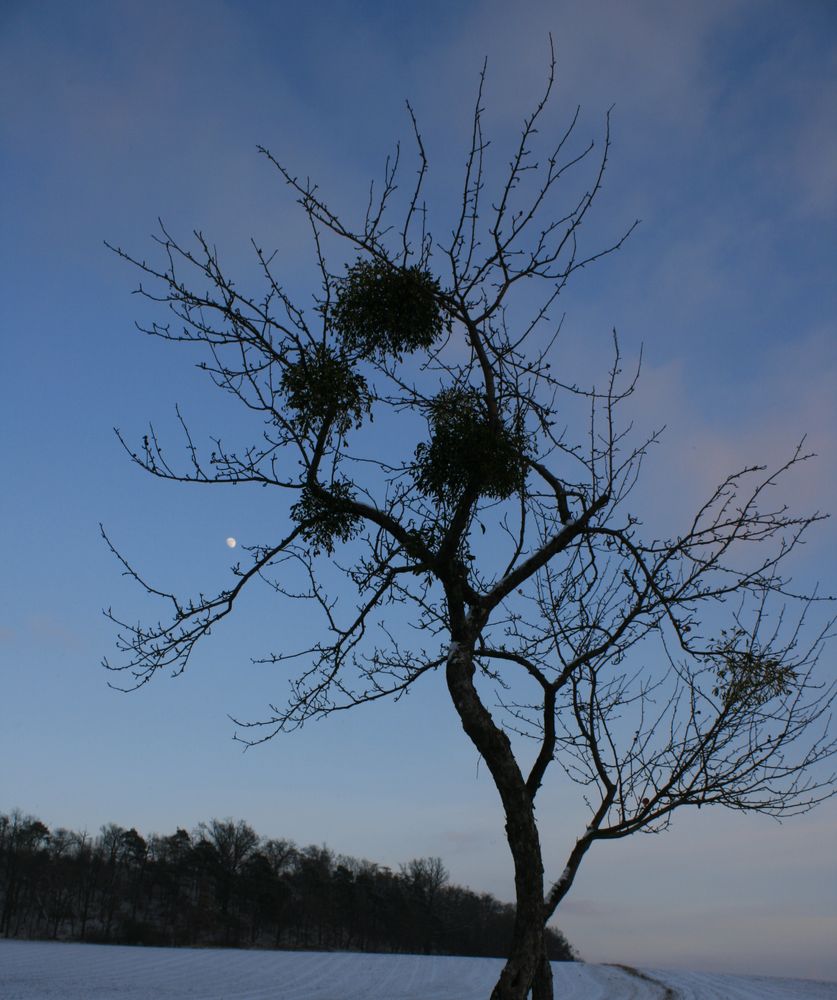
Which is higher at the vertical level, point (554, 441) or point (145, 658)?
point (554, 441)

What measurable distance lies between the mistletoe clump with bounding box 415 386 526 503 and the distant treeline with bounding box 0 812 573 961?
83941 millimetres

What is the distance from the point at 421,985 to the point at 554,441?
44.9 metres

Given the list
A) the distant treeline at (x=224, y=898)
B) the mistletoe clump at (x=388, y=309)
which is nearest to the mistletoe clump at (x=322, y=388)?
the mistletoe clump at (x=388, y=309)

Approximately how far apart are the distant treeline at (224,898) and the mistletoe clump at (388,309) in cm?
8433

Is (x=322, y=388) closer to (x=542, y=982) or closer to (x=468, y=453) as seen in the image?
(x=468, y=453)

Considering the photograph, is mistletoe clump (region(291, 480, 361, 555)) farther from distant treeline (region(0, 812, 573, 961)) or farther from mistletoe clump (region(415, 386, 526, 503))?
distant treeline (region(0, 812, 573, 961))

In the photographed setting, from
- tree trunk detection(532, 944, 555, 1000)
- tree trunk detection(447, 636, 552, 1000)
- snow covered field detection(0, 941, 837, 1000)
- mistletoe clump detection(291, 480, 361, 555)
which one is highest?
mistletoe clump detection(291, 480, 361, 555)

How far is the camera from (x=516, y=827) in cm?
556

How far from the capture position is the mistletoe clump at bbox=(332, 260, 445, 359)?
→ 618 cm

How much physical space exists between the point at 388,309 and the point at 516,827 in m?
3.64

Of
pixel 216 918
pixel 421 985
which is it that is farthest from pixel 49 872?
pixel 421 985

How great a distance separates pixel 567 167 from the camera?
5.78m

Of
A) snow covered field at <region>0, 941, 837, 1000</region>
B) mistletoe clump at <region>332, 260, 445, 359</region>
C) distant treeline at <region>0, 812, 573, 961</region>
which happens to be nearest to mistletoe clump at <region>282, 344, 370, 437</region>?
mistletoe clump at <region>332, 260, 445, 359</region>

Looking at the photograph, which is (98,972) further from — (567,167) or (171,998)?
(567,167)
